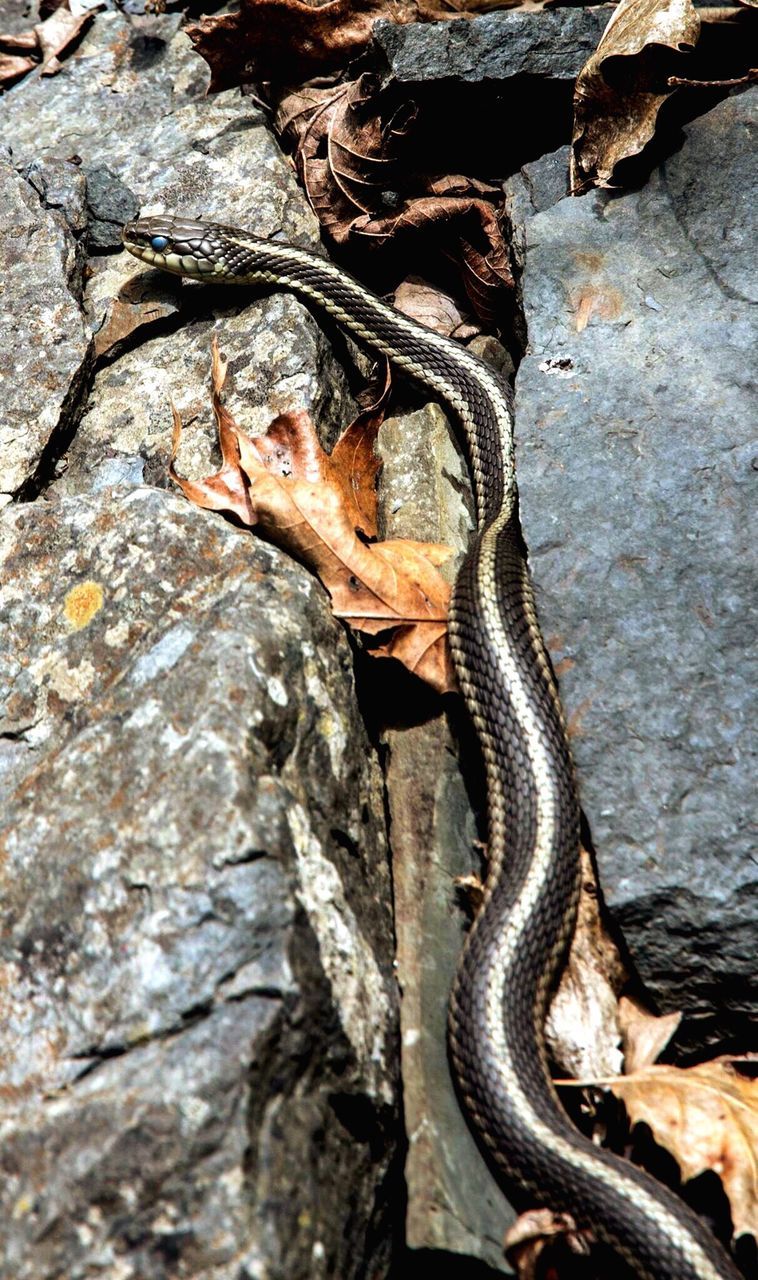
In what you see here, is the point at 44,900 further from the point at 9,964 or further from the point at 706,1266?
the point at 706,1266

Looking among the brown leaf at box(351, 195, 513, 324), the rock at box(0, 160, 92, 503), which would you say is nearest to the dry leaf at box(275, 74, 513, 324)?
the brown leaf at box(351, 195, 513, 324)

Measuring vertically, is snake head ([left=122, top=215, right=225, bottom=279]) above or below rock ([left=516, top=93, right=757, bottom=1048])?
above

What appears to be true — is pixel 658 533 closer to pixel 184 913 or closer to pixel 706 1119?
pixel 706 1119

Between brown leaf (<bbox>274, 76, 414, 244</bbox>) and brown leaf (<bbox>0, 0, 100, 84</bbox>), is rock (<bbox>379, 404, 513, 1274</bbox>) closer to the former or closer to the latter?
brown leaf (<bbox>274, 76, 414, 244</bbox>)

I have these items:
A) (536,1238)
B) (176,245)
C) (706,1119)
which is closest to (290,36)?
(176,245)

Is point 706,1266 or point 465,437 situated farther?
point 465,437

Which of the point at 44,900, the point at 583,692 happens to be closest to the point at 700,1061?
the point at 583,692
